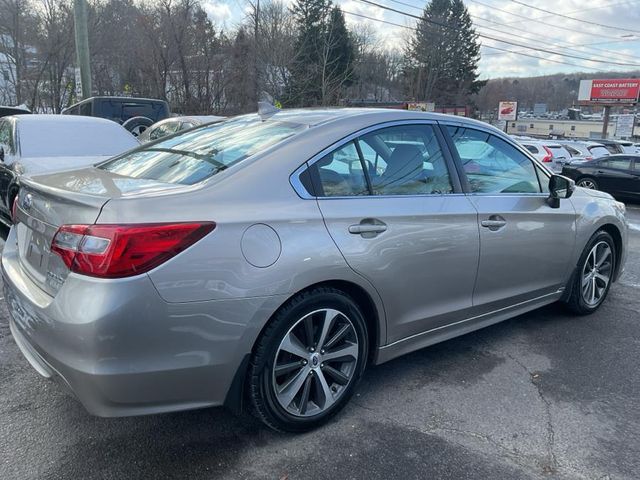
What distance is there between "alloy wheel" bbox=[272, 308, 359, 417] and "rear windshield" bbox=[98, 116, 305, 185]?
892 millimetres

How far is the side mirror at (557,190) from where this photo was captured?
Result: 395 cm

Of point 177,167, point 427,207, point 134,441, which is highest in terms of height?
point 177,167

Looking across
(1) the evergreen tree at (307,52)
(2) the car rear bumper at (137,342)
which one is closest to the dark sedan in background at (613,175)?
(2) the car rear bumper at (137,342)

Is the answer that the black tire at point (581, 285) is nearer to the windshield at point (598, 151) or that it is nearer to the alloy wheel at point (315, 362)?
the alloy wheel at point (315, 362)

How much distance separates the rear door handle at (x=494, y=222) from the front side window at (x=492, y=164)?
0.19 meters

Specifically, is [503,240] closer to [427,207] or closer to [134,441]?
[427,207]

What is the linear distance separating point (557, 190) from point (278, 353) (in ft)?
8.26

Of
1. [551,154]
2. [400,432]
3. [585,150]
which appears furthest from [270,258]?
[585,150]

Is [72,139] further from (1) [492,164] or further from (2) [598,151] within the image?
(2) [598,151]

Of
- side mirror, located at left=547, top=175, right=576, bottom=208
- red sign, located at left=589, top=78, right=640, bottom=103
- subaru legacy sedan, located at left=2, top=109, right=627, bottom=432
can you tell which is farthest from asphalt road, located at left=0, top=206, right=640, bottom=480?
red sign, located at left=589, top=78, right=640, bottom=103

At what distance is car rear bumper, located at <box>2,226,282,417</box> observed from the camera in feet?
7.09

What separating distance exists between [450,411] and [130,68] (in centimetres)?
2877

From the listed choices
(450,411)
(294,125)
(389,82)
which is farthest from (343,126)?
(389,82)

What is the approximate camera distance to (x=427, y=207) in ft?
10.3
